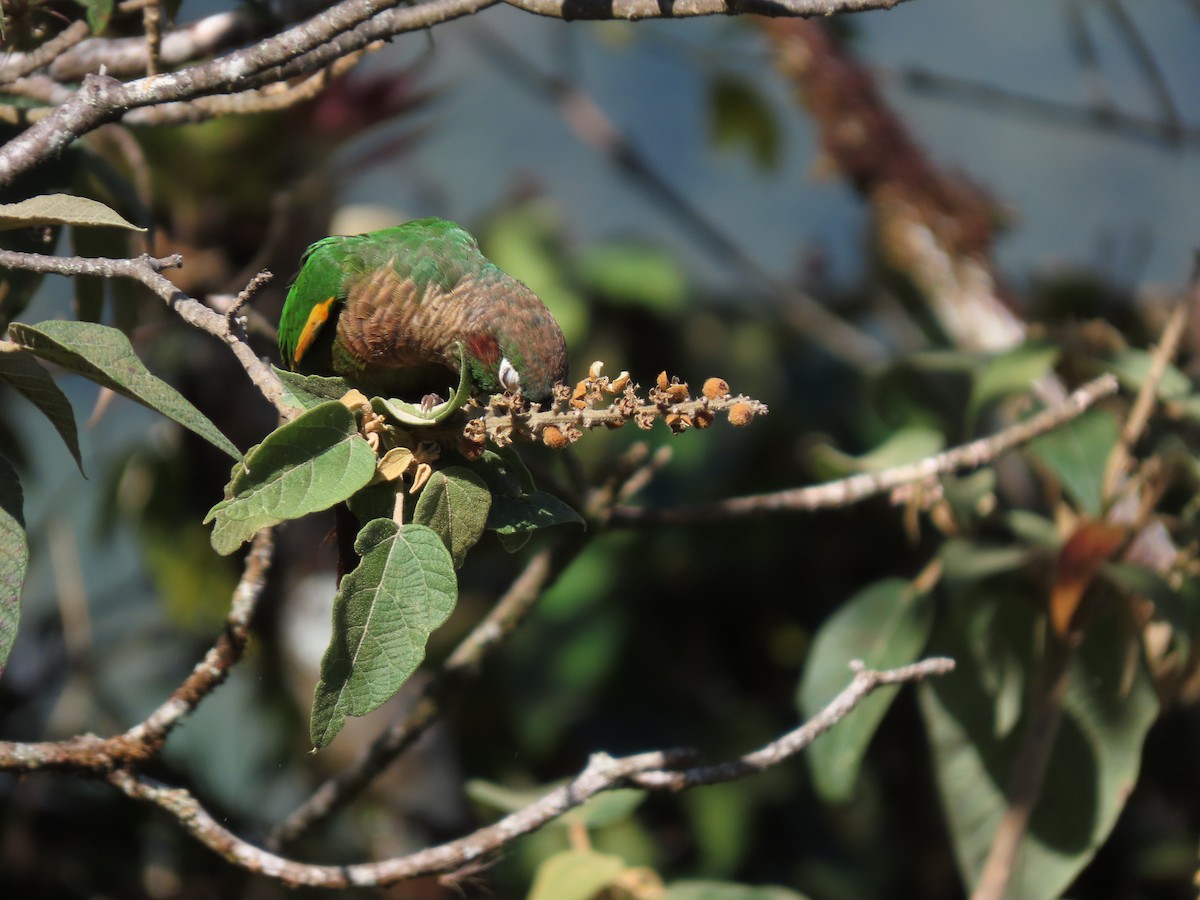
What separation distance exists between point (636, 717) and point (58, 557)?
5.14ft

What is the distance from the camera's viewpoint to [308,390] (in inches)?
37.9

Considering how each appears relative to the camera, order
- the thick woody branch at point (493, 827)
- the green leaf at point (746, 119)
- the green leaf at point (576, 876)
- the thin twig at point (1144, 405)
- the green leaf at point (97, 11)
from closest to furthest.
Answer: the thick woody branch at point (493, 827)
the green leaf at point (97, 11)
the green leaf at point (576, 876)
the thin twig at point (1144, 405)
the green leaf at point (746, 119)

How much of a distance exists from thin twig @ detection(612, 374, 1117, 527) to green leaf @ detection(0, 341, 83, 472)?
879 mm

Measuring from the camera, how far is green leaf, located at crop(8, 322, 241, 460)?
2.84ft

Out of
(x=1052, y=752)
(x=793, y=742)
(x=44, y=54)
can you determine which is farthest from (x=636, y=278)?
(x=793, y=742)

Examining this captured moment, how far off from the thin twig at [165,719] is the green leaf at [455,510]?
0.30 m

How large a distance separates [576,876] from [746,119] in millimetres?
2668

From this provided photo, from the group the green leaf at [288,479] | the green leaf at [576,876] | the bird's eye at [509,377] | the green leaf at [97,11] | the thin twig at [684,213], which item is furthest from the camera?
the thin twig at [684,213]

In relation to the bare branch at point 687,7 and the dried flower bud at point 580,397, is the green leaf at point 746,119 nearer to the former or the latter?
the bare branch at point 687,7

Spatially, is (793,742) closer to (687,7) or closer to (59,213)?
(687,7)

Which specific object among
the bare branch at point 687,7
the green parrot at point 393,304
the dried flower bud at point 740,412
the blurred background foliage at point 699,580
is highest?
the bare branch at point 687,7

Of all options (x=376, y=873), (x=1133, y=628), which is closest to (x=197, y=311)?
(x=376, y=873)

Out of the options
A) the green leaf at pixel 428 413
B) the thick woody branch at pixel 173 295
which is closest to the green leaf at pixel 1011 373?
the green leaf at pixel 428 413

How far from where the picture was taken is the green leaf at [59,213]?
3.04 ft
